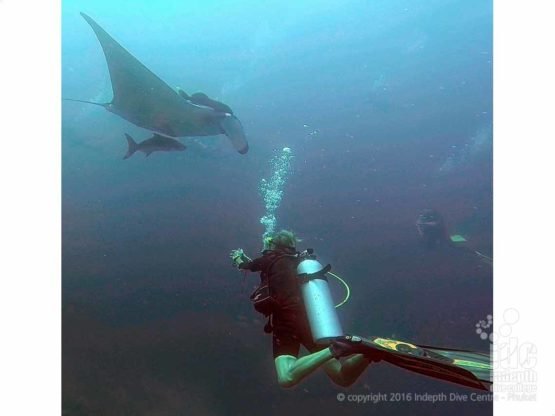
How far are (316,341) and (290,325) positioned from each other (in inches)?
7.4

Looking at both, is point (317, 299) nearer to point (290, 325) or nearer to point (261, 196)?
point (290, 325)

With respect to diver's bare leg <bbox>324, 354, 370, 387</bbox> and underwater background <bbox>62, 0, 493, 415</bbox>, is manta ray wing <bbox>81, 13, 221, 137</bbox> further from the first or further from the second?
diver's bare leg <bbox>324, 354, 370, 387</bbox>

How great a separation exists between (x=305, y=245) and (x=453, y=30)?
66.9 inches

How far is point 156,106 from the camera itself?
310cm

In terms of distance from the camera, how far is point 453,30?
9.82ft

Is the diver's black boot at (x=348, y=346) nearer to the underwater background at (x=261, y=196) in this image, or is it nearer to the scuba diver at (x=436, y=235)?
the underwater background at (x=261, y=196)

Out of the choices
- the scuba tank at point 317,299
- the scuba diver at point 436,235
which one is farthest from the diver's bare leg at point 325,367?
the scuba diver at point 436,235

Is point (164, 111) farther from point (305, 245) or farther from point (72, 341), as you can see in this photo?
point (72, 341)

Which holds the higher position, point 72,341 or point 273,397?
point 72,341

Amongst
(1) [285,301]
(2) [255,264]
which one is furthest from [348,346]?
(2) [255,264]
